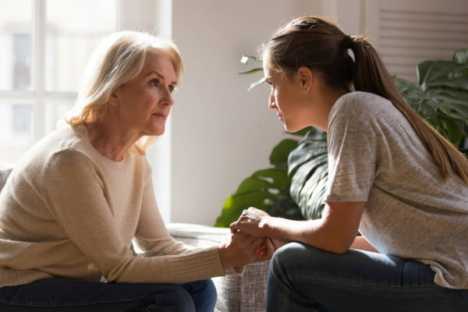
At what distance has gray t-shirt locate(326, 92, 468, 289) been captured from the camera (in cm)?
175

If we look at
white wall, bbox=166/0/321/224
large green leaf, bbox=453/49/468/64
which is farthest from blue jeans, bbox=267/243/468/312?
large green leaf, bbox=453/49/468/64

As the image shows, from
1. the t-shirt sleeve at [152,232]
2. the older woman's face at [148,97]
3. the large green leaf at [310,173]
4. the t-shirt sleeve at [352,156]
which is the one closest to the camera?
the t-shirt sleeve at [352,156]

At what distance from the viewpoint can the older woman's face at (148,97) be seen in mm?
2141

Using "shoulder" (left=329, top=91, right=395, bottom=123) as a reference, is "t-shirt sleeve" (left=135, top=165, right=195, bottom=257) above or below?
below

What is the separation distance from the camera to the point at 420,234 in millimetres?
1785

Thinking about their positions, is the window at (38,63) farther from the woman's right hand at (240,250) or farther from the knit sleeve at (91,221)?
the woman's right hand at (240,250)

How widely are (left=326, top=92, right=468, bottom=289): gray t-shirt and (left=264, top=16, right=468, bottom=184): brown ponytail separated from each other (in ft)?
0.31

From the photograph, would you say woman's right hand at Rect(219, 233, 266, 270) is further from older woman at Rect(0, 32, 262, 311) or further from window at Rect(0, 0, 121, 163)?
window at Rect(0, 0, 121, 163)

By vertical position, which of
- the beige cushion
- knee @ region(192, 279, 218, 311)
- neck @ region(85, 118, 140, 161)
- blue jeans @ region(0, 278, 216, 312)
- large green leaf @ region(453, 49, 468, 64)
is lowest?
the beige cushion

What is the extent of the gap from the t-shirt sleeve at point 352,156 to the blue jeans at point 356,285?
14 centimetres

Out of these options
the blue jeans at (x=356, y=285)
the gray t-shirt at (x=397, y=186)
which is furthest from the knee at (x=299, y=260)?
the gray t-shirt at (x=397, y=186)

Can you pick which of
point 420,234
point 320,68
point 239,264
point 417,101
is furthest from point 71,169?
point 417,101

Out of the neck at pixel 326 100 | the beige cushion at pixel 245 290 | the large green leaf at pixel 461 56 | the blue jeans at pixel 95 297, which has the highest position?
the neck at pixel 326 100

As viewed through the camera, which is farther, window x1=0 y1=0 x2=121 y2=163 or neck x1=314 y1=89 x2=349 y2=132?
window x1=0 y1=0 x2=121 y2=163
